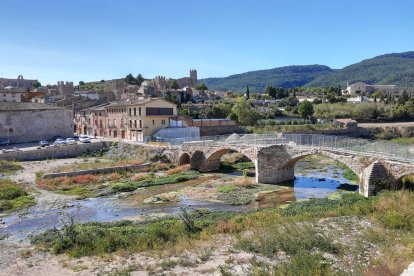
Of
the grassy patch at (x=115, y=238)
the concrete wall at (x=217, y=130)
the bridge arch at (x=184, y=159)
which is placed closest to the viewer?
the grassy patch at (x=115, y=238)

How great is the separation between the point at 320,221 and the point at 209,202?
11.3 m

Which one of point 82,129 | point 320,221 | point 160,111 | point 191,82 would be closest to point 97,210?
point 320,221

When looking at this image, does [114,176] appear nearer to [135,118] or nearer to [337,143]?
[135,118]

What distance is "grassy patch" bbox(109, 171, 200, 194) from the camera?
39.1 m

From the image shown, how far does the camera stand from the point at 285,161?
39.2 metres

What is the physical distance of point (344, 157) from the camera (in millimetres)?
32625

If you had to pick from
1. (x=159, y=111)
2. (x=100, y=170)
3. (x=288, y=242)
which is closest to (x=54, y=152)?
(x=100, y=170)

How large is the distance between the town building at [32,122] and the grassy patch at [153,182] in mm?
30802

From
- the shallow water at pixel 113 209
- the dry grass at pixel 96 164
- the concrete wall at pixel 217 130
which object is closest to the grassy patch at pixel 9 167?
the dry grass at pixel 96 164

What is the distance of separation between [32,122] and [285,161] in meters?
44.7

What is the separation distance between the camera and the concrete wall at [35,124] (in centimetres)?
6206

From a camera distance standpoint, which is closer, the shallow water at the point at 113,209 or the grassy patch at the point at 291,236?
the grassy patch at the point at 291,236

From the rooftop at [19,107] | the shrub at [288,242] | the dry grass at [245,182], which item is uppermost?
the rooftop at [19,107]

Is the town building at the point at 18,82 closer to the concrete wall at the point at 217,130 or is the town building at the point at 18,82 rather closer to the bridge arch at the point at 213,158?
the concrete wall at the point at 217,130
